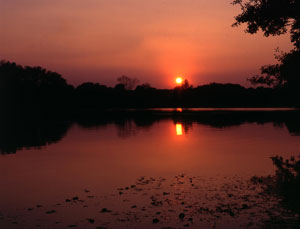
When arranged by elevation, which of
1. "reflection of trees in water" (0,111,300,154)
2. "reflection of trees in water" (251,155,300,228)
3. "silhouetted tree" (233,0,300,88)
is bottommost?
"reflection of trees in water" (251,155,300,228)

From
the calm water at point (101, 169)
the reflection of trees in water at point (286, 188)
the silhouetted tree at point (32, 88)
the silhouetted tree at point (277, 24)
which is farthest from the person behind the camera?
the silhouetted tree at point (32, 88)

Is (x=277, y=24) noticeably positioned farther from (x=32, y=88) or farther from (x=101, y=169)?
(x=32, y=88)

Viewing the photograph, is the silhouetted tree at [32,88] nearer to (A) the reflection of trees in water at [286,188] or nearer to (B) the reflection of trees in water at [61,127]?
(B) the reflection of trees in water at [61,127]

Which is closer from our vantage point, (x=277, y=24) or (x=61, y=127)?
(x=277, y=24)

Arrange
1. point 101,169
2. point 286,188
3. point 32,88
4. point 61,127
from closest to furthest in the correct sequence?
point 286,188 < point 101,169 < point 61,127 < point 32,88

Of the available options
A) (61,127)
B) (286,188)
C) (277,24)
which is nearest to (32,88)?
(61,127)

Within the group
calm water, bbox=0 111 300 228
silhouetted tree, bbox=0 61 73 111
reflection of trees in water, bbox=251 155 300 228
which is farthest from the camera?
silhouetted tree, bbox=0 61 73 111

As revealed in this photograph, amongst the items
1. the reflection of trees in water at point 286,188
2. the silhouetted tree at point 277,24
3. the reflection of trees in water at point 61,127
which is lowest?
the reflection of trees in water at point 286,188

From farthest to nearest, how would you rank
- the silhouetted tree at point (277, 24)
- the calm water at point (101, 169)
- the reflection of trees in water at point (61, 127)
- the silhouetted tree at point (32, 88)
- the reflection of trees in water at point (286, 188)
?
the silhouetted tree at point (32, 88), the reflection of trees in water at point (61, 127), the silhouetted tree at point (277, 24), the calm water at point (101, 169), the reflection of trees in water at point (286, 188)

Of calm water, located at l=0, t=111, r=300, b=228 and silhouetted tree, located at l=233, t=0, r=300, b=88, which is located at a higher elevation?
silhouetted tree, located at l=233, t=0, r=300, b=88

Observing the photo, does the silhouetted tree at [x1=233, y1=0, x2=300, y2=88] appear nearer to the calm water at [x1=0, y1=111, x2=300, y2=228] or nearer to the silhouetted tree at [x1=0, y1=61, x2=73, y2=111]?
the calm water at [x1=0, y1=111, x2=300, y2=228]

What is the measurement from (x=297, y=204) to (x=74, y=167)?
1487 cm

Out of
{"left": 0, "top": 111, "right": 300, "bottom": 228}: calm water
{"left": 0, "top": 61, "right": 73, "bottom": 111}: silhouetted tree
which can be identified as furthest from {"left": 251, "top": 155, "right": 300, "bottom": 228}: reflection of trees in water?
{"left": 0, "top": 61, "right": 73, "bottom": 111}: silhouetted tree

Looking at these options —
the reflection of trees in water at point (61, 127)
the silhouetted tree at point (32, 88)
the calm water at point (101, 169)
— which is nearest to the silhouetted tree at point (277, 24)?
the calm water at point (101, 169)
